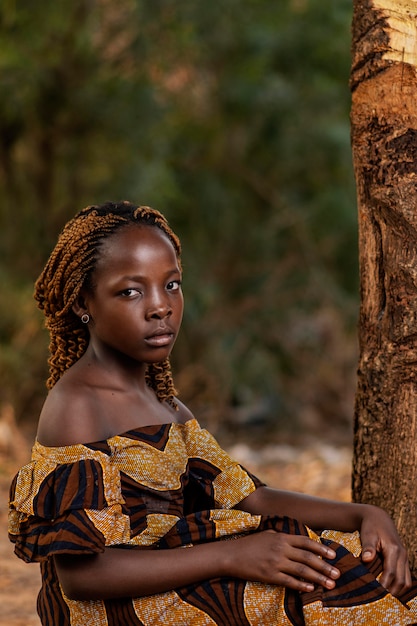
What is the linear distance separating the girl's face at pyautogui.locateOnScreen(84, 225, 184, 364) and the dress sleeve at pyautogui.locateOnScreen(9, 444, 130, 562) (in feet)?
1.01

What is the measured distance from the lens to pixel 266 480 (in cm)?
610

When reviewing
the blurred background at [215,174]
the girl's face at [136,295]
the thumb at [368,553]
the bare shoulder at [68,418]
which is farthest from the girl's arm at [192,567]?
the blurred background at [215,174]

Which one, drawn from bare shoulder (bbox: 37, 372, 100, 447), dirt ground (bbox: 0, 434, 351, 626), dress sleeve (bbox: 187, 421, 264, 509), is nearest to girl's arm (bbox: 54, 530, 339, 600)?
bare shoulder (bbox: 37, 372, 100, 447)

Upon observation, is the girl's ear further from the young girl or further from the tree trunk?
the tree trunk

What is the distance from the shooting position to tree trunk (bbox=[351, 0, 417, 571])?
2.52m

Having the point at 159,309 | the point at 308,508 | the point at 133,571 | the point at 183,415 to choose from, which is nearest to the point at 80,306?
the point at 159,309

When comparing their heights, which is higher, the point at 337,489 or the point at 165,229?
the point at 337,489

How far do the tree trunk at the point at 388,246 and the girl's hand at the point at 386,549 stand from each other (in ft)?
0.95

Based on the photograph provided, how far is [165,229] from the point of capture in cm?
242

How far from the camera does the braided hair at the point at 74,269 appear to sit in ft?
7.54

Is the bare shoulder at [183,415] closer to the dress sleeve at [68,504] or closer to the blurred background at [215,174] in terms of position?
the dress sleeve at [68,504]

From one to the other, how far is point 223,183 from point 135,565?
6.91m

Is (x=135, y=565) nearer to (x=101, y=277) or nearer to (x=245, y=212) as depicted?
(x=101, y=277)

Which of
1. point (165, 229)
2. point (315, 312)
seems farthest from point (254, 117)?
point (165, 229)
